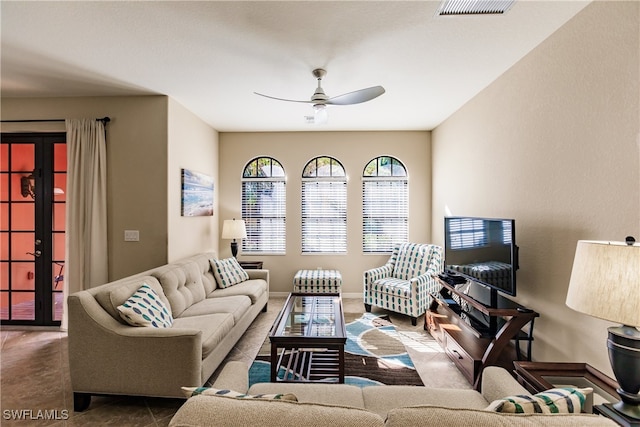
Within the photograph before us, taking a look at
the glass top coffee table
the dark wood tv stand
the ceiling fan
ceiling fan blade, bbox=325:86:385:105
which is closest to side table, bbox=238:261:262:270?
the glass top coffee table

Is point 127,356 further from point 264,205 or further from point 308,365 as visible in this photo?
point 264,205

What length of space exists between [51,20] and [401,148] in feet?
14.7

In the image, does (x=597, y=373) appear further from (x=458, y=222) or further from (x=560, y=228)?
(x=458, y=222)

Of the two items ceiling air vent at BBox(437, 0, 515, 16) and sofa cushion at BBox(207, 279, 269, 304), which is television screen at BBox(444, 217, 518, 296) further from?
sofa cushion at BBox(207, 279, 269, 304)

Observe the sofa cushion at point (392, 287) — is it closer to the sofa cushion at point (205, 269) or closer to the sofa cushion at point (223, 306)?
the sofa cushion at point (223, 306)

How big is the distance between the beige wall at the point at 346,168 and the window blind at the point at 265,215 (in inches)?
5.3

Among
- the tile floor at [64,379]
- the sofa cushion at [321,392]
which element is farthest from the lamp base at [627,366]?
the tile floor at [64,379]

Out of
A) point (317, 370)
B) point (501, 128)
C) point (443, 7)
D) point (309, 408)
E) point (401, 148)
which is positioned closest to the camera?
point (309, 408)

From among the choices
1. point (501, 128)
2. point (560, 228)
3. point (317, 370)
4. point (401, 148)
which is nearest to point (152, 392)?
point (317, 370)

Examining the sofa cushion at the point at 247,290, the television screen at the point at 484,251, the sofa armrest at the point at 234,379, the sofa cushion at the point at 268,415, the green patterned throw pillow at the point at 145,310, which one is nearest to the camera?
the sofa cushion at the point at 268,415

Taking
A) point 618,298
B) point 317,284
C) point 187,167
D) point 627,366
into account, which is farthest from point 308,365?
point 187,167

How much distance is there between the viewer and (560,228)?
7.33ft

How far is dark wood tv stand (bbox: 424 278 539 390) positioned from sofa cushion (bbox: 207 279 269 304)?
209cm

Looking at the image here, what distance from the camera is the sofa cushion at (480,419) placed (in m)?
0.85
